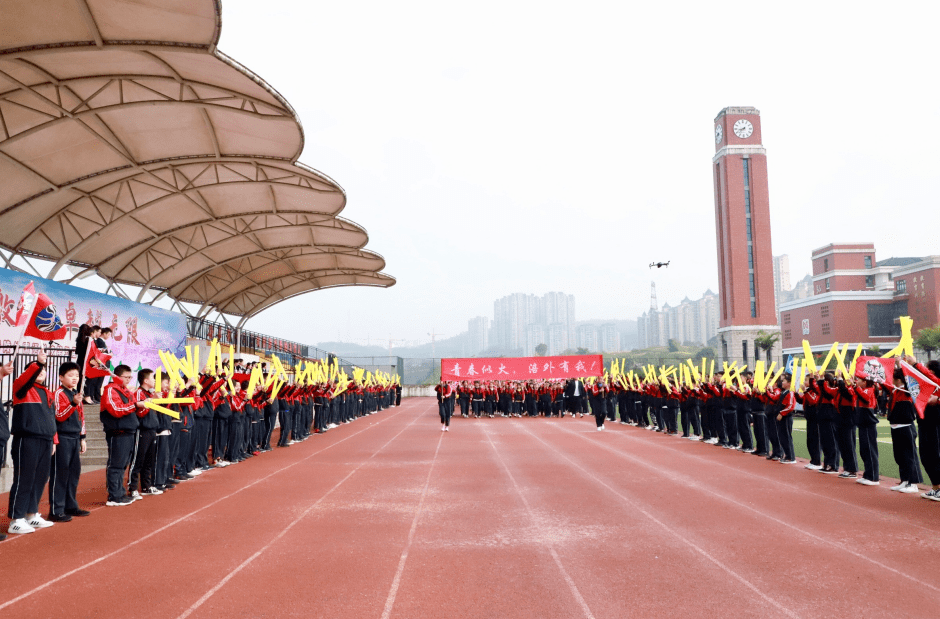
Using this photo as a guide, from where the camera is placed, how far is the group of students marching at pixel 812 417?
791 cm

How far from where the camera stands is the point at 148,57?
10445 mm

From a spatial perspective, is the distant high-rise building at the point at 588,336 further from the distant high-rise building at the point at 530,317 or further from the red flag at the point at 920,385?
Answer: the red flag at the point at 920,385

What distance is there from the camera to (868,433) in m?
8.70

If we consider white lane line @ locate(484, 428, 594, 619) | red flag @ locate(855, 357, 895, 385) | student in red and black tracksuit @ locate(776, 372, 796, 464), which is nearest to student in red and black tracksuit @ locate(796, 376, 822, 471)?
student in red and black tracksuit @ locate(776, 372, 796, 464)

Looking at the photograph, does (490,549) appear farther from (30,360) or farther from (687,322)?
(687,322)

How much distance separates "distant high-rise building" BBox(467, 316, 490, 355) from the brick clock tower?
415 feet

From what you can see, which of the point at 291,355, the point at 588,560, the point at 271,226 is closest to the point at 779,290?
the point at 291,355

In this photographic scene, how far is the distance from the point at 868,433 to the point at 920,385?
4.86ft

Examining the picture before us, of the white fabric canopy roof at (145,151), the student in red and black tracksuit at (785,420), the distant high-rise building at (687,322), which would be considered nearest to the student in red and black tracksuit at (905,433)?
the student in red and black tracksuit at (785,420)

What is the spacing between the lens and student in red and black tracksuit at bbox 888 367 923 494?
7898mm

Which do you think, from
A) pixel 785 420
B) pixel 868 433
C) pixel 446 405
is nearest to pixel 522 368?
pixel 446 405

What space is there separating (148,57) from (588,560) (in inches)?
411

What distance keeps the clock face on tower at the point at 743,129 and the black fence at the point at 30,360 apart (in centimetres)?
5710

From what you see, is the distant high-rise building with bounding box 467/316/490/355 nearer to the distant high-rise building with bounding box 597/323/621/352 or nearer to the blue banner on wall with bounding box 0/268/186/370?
the distant high-rise building with bounding box 597/323/621/352
